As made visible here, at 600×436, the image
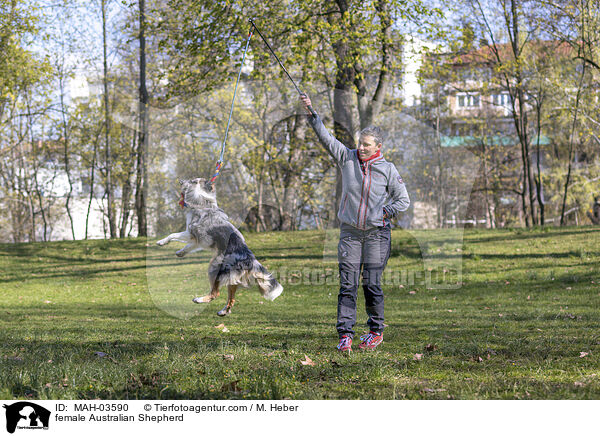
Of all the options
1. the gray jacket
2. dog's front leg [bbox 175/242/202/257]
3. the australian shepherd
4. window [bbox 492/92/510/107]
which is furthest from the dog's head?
window [bbox 492/92/510/107]

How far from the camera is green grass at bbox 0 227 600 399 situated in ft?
14.9

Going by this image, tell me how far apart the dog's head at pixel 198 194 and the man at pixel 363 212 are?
1271 millimetres

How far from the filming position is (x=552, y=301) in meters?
11.1

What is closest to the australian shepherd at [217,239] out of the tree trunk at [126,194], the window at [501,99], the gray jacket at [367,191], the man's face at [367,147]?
the gray jacket at [367,191]

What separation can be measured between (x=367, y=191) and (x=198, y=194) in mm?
1674

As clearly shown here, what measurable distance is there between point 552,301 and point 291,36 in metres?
10.3

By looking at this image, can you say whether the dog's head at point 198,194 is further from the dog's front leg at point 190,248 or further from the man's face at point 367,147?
the man's face at point 367,147

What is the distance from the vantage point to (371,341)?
246 inches

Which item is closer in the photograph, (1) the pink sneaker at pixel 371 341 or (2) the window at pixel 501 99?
(1) the pink sneaker at pixel 371 341

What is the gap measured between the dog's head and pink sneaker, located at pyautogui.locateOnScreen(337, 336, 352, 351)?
6.10ft

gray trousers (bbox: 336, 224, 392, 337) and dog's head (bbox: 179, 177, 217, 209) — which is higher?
dog's head (bbox: 179, 177, 217, 209)

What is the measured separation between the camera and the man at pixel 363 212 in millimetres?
5988

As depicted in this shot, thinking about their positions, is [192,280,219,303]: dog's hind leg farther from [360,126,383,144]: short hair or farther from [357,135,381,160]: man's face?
[360,126,383,144]: short hair
